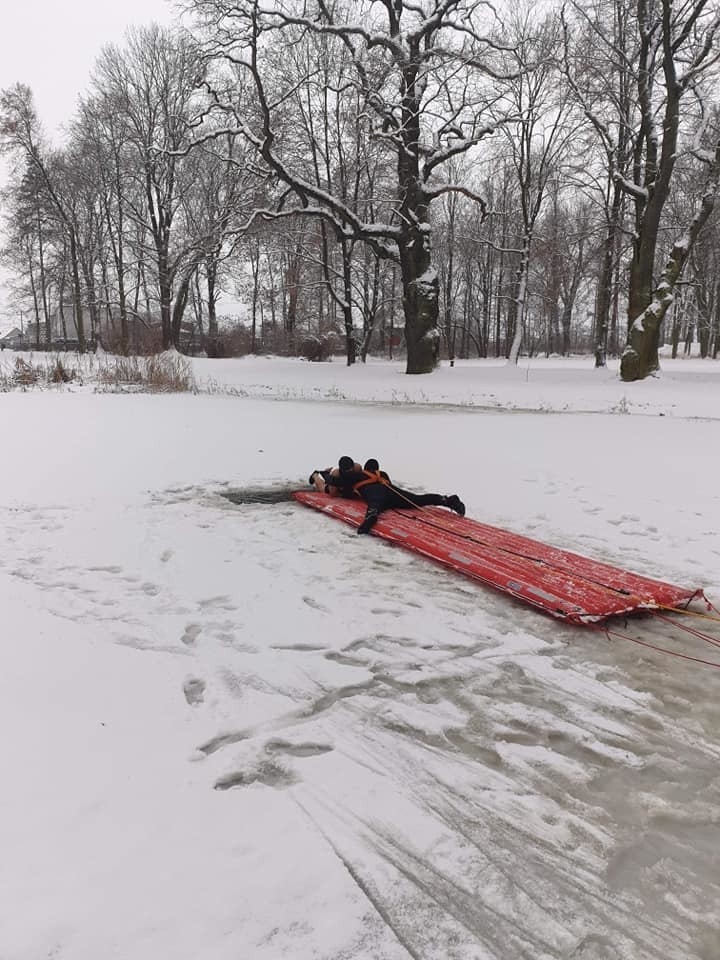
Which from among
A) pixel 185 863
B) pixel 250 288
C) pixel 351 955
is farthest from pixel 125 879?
pixel 250 288

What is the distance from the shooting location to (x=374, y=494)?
586 cm

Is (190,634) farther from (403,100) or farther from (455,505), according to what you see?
(403,100)

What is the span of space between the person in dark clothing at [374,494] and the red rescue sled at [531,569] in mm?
114

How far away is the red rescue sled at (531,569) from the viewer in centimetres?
383

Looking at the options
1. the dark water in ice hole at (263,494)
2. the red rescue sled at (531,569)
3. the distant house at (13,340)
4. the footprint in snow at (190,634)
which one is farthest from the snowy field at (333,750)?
the distant house at (13,340)

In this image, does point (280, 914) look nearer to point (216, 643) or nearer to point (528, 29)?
point (216, 643)

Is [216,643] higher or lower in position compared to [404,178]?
lower

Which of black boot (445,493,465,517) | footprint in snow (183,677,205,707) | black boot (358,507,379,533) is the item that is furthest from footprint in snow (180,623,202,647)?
black boot (445,493,465,517)

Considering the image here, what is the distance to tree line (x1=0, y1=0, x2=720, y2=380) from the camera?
16.8m

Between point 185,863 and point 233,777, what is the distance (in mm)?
421

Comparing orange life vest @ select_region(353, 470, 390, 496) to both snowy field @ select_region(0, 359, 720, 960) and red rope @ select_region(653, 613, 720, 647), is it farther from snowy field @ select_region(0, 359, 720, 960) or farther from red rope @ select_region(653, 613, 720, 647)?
red rope @ select_region(653, 613, 720, 647)

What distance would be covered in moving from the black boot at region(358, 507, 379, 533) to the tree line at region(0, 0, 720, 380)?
1467cm

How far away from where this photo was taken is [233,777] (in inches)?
91.1

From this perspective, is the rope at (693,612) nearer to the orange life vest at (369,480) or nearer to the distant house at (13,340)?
the orange life vest at (369,480)
